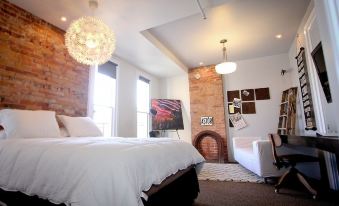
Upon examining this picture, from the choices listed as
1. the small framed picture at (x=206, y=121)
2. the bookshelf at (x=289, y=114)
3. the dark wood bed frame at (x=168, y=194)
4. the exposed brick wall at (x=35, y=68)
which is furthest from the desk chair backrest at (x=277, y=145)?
the exposed brick wall at (x=35, y=68)

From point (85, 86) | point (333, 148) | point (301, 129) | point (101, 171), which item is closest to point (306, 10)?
point (301, 129)

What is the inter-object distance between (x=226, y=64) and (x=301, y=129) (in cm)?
229

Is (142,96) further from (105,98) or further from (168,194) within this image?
(168,194)

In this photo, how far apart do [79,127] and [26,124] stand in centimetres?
69

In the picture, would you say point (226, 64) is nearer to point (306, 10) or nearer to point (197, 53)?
point (197, 53)

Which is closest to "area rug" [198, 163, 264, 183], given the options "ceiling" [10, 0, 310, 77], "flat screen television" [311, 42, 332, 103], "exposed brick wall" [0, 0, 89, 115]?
"flat screen television" [311, 42, 332, 103]

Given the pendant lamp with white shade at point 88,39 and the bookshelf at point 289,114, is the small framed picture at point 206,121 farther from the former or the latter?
the pendant lamp with white shade at point 88,39

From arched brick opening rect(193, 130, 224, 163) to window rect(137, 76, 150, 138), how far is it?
1578 mm

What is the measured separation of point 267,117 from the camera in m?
5.13

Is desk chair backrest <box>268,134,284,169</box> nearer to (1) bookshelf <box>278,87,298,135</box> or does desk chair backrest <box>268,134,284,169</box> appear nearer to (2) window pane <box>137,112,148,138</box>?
(1) bookshelf <box>278,87,298,135</box>

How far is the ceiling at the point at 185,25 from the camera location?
2.82 m

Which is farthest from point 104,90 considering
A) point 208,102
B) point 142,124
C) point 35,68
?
point 208,102

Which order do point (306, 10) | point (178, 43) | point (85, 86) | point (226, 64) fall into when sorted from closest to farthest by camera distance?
point (306, 10)
point (85, 86)
point (226, 64)
point (178, 43)

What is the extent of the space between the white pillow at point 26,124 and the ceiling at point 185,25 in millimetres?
1590
